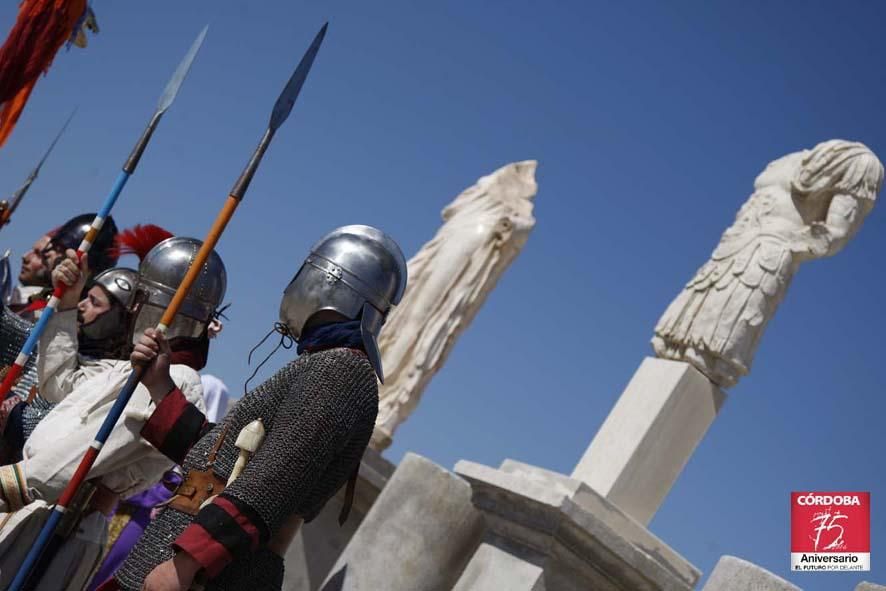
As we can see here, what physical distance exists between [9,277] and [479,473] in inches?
133

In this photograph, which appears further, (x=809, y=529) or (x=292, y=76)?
(x=809, y=529)

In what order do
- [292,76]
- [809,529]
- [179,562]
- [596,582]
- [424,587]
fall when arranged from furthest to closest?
1. [809,529]
2. [424,587]
3. [596,582]
4. [292,76]
5. [179,562]

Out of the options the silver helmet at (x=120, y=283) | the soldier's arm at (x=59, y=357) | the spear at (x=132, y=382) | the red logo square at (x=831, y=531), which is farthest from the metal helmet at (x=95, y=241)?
the red logo square at (x=831, y=531)

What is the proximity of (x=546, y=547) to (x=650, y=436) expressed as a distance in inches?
83.6

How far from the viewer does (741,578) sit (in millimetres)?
3445

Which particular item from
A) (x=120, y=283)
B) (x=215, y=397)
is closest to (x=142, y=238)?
(x=120, y=283)

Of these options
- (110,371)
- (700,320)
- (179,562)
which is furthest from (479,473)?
(700,320)

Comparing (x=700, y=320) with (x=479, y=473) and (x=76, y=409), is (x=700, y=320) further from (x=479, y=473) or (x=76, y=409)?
(x=76, y=409)

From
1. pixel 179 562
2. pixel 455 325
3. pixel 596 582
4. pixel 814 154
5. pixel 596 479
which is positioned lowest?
pixel 179 562

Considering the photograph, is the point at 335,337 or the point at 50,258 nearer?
the point at 335,337

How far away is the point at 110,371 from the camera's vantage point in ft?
12.7

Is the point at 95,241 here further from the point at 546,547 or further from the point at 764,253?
the point at 764,253

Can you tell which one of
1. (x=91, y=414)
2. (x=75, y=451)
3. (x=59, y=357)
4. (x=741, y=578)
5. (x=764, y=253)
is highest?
(x=764, y=253)

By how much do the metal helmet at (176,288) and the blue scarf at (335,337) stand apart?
92 cm
